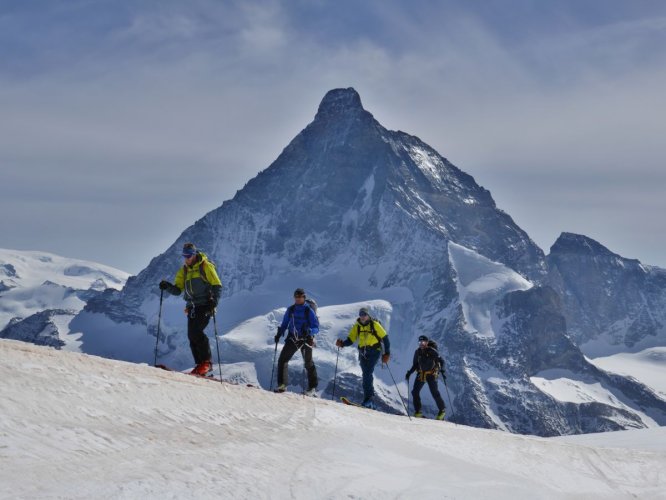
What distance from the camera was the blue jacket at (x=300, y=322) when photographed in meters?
16.5

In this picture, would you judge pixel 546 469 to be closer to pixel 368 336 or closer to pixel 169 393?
pixel 169 393

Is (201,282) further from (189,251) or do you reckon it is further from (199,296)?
(189,251)

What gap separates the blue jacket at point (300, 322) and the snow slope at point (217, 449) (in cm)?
485

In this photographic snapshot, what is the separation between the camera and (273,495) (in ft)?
23.6

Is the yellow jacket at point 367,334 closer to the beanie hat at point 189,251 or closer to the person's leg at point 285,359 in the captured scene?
the person's leg at point 285,359

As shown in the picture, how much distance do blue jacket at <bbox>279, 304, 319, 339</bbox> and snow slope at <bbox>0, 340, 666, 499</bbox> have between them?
485 cm

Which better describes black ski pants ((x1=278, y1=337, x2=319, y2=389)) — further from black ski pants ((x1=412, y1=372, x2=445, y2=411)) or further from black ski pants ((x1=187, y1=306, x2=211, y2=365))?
black ski pants ((x1=412, y1=372, x2=445, y2=411))

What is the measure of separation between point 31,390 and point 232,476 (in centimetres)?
207

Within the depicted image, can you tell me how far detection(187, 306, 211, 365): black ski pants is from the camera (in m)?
14.0

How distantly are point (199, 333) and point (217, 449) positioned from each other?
20.2 ft

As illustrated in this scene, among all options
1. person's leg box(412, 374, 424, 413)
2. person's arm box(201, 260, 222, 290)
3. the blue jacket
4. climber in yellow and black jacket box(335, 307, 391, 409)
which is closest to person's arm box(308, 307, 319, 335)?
the blue jacket

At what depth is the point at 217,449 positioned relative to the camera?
26.1 ft

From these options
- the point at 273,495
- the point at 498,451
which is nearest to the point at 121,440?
the point at 273,495

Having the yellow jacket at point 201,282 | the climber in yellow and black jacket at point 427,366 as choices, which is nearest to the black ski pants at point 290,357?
the yellow jacket at point 201,282
